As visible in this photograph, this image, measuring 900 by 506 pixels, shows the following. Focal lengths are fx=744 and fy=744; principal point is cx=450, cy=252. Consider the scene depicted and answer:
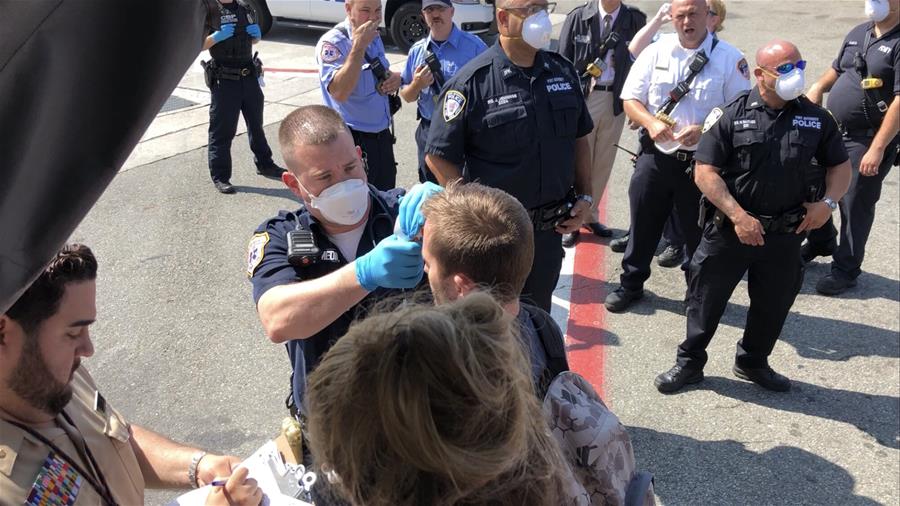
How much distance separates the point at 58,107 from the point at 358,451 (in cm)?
65

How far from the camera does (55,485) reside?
5.49 feet

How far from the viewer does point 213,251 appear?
18.8 feet

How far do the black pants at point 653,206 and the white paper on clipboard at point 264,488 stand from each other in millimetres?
3286

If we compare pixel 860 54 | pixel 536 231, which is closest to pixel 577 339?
pixel 536 231

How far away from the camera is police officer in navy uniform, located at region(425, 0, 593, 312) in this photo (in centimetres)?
359

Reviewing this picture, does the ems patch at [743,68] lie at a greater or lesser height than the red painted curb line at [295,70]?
greater

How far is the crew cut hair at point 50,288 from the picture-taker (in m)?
1.74

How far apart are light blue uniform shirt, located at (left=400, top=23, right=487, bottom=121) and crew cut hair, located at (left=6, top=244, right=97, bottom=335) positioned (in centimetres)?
357

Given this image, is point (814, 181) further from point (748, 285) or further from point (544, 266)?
point (544, 266)

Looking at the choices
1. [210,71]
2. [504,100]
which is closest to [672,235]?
[504,100]

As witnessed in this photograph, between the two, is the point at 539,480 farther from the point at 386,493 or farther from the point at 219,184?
the point at 219,184

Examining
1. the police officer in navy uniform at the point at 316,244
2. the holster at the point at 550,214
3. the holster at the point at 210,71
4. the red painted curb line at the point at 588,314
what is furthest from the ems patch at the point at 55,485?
the holster at the point at 210,71

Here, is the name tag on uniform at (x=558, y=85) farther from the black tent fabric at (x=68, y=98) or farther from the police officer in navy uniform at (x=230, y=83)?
the police officer in navy uniform at (x=230, y=83)

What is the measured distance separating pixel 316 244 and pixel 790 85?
246cm
